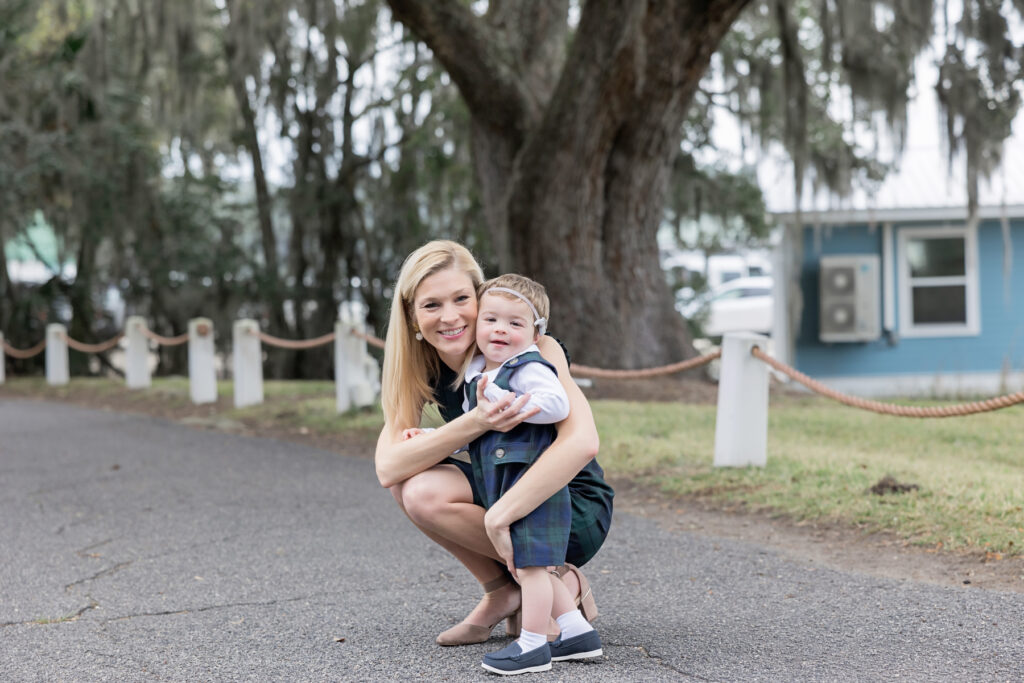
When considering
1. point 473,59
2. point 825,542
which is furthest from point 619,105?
point 825,542

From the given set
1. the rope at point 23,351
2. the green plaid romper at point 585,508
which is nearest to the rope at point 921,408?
the green plaid romper at point 585,508

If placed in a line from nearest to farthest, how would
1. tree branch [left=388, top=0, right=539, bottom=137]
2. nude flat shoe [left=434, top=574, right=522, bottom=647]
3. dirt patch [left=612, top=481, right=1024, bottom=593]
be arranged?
nude flat shoe [left=434, top=574, right=522, bottom=647] → dirt patch [left=612, top=481, right=1024, bottom=593] → tree branch [left=388, top=0, right=539, bottom=137]

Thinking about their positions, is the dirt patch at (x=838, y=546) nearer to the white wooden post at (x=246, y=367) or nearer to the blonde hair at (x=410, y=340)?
the blonde hair at (x=410, y=340)

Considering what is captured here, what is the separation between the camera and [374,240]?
20.6m

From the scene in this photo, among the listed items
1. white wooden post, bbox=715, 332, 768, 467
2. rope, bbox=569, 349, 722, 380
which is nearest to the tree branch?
rope, bbox=569, 349, 722, 380

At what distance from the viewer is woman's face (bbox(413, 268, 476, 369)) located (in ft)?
11.6

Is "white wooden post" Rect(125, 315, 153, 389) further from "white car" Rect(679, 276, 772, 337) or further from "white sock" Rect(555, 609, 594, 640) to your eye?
"white sock" Rect(555, 609, 594, 640)

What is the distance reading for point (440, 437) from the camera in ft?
11.1

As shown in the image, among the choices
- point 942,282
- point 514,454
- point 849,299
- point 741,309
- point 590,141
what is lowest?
point 514,454

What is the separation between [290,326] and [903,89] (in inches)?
490

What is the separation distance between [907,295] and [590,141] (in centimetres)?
784

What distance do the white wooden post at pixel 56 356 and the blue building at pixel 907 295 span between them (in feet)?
37.1

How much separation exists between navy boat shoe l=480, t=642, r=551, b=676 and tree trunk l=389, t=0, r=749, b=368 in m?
7.94

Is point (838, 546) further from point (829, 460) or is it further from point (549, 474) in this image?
point (549, 474)
